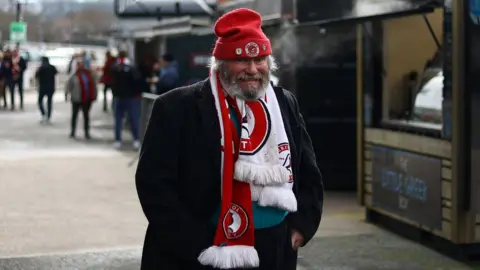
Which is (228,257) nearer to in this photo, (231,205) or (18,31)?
(231,205)

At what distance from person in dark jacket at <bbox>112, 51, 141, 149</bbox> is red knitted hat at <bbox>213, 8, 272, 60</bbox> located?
11673 millimetres

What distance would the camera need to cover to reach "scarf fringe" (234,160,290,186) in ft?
10.7

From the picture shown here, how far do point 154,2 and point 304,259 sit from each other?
15439 mm

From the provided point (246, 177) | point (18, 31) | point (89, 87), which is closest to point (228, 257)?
point (246, 177)

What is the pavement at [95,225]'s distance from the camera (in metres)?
6.86

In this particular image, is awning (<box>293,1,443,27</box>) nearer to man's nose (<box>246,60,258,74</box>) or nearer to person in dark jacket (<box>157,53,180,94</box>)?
man's nose (<box>246,60,258,74</box>)

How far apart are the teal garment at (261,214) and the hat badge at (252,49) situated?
221 mm

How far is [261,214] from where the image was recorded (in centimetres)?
332

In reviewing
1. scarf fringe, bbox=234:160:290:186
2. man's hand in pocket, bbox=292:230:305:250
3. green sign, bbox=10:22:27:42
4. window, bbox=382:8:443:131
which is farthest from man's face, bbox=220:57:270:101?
green sign, bbox=10:22:27:42

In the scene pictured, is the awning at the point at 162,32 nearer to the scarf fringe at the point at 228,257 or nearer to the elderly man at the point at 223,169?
the elderly man at the point at 223,169

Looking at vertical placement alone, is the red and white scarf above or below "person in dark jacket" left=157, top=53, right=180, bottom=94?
below

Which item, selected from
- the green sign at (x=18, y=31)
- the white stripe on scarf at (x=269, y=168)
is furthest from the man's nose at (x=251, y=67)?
the green sign at (x=18, y=31)

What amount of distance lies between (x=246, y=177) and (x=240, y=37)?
0.53m

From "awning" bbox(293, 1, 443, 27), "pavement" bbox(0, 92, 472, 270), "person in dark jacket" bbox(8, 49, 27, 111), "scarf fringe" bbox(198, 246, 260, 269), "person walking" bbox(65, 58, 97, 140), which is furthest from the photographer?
"person in dark jacket" bbox(8, 49, 27, 111)
